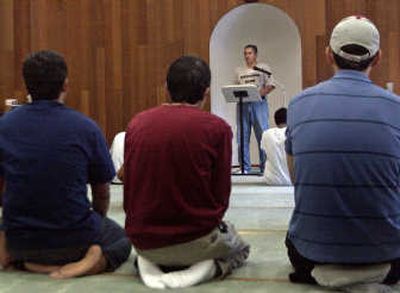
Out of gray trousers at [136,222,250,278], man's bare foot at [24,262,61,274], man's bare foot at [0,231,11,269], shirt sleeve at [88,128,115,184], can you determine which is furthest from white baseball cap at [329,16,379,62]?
man's bare foot at [0,231,11,269]

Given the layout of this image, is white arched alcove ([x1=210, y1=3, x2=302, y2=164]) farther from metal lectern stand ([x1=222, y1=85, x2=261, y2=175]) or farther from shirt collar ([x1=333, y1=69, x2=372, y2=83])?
shirt collar ([x1=333, y1=69, x2=372, y2=83])

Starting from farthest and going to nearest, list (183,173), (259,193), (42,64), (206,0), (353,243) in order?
(206,0)
(259,193)
(42,64)
(183,173)
(353,243)

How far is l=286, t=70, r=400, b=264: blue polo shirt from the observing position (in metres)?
2.22

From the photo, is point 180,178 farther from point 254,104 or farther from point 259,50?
point 259,50

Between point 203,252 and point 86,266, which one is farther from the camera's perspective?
point 86,266

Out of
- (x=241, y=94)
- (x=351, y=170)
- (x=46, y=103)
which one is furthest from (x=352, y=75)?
(x=241, y=94)

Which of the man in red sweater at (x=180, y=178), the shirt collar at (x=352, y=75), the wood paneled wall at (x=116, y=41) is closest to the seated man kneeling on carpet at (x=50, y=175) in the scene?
the man in red sweater at (x=180, y=178)

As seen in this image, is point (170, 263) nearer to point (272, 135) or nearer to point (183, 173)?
point (183, 173)

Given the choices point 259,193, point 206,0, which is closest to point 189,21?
point 206,0

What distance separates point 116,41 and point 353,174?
657 centimetres

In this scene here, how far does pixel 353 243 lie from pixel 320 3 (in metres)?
5.99

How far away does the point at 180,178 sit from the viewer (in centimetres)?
243

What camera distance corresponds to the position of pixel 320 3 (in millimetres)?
7762

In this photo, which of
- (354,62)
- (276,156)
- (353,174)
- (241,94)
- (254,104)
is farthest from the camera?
(254,104)
